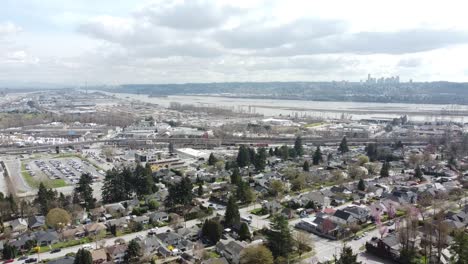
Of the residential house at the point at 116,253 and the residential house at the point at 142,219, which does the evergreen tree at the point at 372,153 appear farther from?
the residential house at the point at 116,253

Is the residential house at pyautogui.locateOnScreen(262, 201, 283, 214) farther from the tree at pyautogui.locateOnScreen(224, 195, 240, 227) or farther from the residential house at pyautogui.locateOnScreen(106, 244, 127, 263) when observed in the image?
the residential house at pyautogui.locateOnScreen(106, 244, 127, 263)

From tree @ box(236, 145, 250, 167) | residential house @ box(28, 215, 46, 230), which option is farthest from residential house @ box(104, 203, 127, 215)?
tree @ box(236, 145, 250, 167)

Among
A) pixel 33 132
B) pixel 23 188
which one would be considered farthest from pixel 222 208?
pixel 33 132

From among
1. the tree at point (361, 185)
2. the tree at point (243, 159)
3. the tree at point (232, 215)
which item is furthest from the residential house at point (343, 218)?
the tree at point (243, 159)

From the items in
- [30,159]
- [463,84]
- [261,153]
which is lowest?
[30,159]

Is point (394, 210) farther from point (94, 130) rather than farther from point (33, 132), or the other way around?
point (33, 132)

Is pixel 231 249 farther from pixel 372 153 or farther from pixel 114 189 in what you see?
pixel 372 153

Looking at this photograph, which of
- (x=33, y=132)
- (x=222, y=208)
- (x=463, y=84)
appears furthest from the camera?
(x=463, y=84)

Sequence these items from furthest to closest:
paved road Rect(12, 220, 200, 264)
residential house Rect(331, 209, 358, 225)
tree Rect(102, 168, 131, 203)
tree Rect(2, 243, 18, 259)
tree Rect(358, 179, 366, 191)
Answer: tree Rect(358, 179, 366, 191), tree Rect(102, 168, 131, 203), residential house Rect(331, 209, 358, 225), paved road Rect(12, 220, 200, 264), tree Rect(2, 243, 18, 259)
